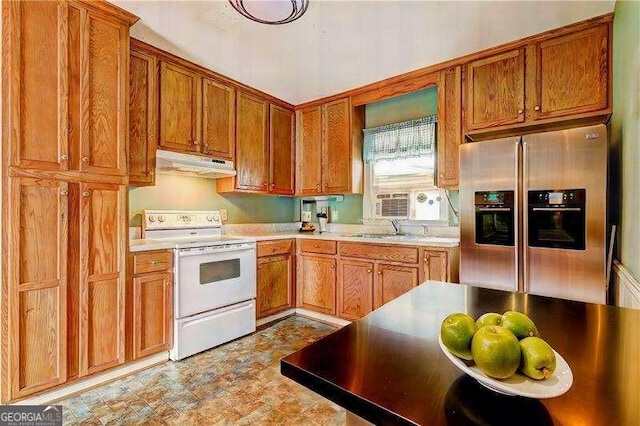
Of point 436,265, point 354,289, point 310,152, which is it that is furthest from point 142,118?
point 436,265

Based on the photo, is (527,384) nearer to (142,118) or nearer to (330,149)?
(142,118)

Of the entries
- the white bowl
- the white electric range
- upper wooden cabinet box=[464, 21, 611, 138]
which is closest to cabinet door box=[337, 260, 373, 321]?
the white electric range

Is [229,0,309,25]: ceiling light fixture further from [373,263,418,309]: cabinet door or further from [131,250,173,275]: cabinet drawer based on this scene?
[373,263,418,309]: cabinet door

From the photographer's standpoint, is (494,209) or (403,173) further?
(403,173)

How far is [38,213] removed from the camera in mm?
1864

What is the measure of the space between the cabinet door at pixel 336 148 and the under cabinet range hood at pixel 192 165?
1072 mm

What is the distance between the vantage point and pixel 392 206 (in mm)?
3490

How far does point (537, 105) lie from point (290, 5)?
6.26 feet

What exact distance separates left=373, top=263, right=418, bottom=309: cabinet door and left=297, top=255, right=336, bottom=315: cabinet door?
501 millimetres

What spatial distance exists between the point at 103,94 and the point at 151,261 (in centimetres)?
120

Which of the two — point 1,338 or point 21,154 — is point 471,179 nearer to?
point 21,154

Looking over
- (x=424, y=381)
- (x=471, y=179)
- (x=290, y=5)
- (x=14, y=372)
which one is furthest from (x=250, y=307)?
(x=424, y=381)

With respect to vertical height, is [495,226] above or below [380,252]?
above

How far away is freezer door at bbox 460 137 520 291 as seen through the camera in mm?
2193
